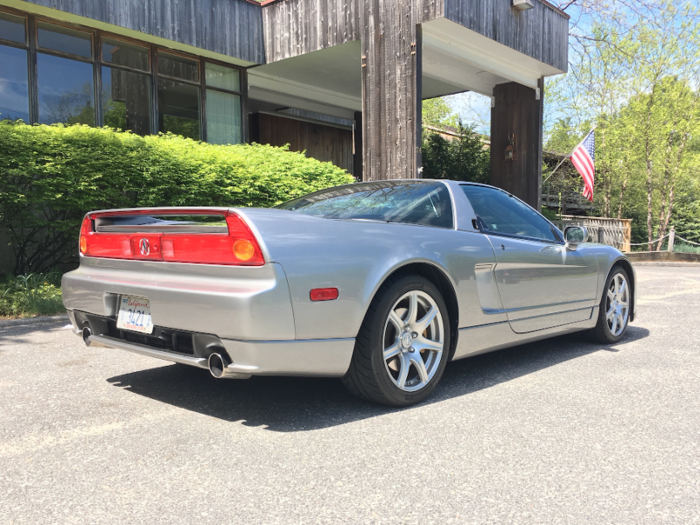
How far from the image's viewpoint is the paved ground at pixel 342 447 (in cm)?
214

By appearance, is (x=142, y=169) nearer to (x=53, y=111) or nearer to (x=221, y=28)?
(x=53, y=111)

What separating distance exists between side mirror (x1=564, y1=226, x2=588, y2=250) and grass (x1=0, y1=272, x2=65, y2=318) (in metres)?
5.09

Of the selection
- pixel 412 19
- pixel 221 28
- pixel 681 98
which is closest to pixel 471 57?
pixel 412 19

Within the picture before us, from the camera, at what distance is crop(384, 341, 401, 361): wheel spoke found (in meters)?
3.20

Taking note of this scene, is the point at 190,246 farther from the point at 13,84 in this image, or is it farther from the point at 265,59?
the point at 265,59

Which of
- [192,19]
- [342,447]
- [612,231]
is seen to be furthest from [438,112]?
[342,447]

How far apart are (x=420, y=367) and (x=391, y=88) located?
833 centimetres

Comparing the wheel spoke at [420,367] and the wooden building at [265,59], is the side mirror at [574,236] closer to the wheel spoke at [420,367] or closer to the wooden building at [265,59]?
the wheel spoke at [420,367]

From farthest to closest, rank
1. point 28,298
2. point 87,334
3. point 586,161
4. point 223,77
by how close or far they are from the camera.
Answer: point 586,161 < point 223,77 < point 28,298 < point 87,334

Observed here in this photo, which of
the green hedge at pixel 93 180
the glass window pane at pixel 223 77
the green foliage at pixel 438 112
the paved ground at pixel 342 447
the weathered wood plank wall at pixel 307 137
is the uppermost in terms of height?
the green foliage at pixel 438 112

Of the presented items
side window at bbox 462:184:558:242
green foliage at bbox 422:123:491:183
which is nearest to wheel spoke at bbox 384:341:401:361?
side window at bbox 462:184:558:242

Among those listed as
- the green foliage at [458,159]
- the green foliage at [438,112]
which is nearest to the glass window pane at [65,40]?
the green foliage at [458,159]

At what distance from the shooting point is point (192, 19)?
451 inches

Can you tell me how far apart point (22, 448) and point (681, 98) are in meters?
26.5
